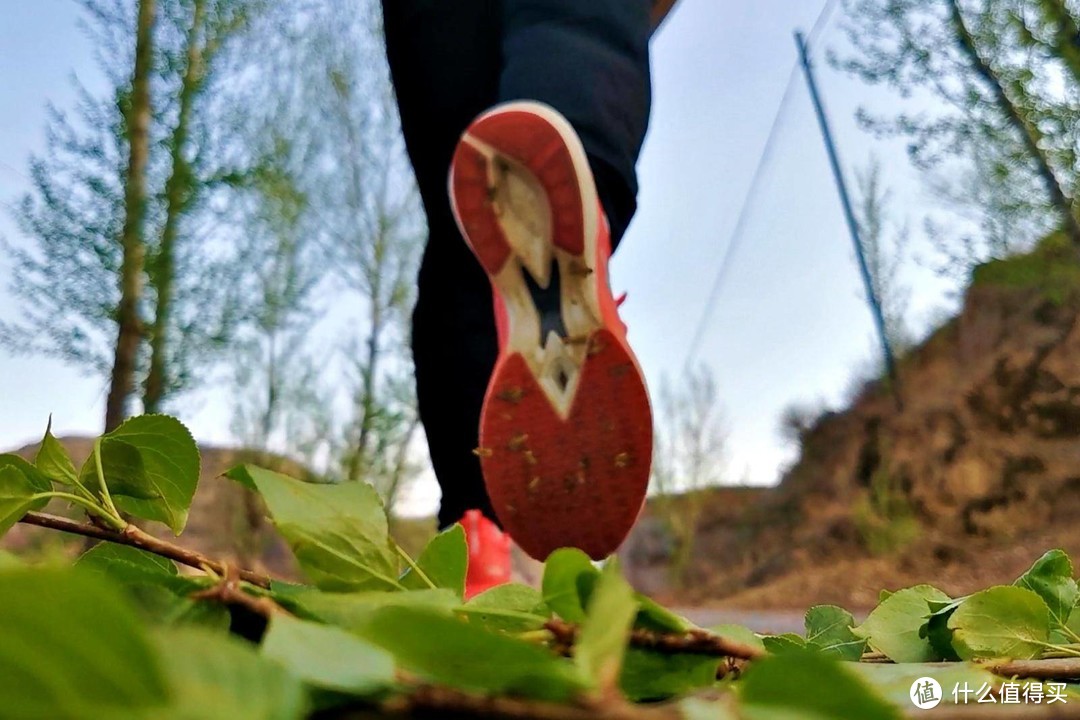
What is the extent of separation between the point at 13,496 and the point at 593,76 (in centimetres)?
51

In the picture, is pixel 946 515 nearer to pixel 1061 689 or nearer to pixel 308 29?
pixel 308 29

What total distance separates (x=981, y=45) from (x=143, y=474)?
8.38ft

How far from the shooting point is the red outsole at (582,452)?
499 mm

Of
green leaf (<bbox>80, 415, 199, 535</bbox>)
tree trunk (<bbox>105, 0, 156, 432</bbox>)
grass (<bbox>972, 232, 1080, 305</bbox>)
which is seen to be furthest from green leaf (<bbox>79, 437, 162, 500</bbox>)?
grass (<bbox>972, 232, 1080, 305</bbox>)

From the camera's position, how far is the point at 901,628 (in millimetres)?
161

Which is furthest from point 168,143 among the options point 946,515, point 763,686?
point 946,515

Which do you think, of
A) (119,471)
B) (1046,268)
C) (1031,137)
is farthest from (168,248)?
(1046,268)

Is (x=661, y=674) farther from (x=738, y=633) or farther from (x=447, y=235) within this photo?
(x=447, y=235)

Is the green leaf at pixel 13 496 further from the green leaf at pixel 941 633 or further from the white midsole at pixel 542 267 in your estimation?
the white midsole at pixel 542 267

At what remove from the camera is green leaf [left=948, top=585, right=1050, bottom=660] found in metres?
0.14

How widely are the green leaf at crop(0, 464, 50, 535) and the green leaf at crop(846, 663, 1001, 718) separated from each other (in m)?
0.11

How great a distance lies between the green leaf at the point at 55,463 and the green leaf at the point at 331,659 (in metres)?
0.08

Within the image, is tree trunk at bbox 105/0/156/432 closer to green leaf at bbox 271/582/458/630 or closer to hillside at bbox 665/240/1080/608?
green leaf at bbox 271/582/458/630

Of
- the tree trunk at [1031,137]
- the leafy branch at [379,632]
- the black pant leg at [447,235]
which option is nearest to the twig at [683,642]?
the leafy branch at [379,632]
